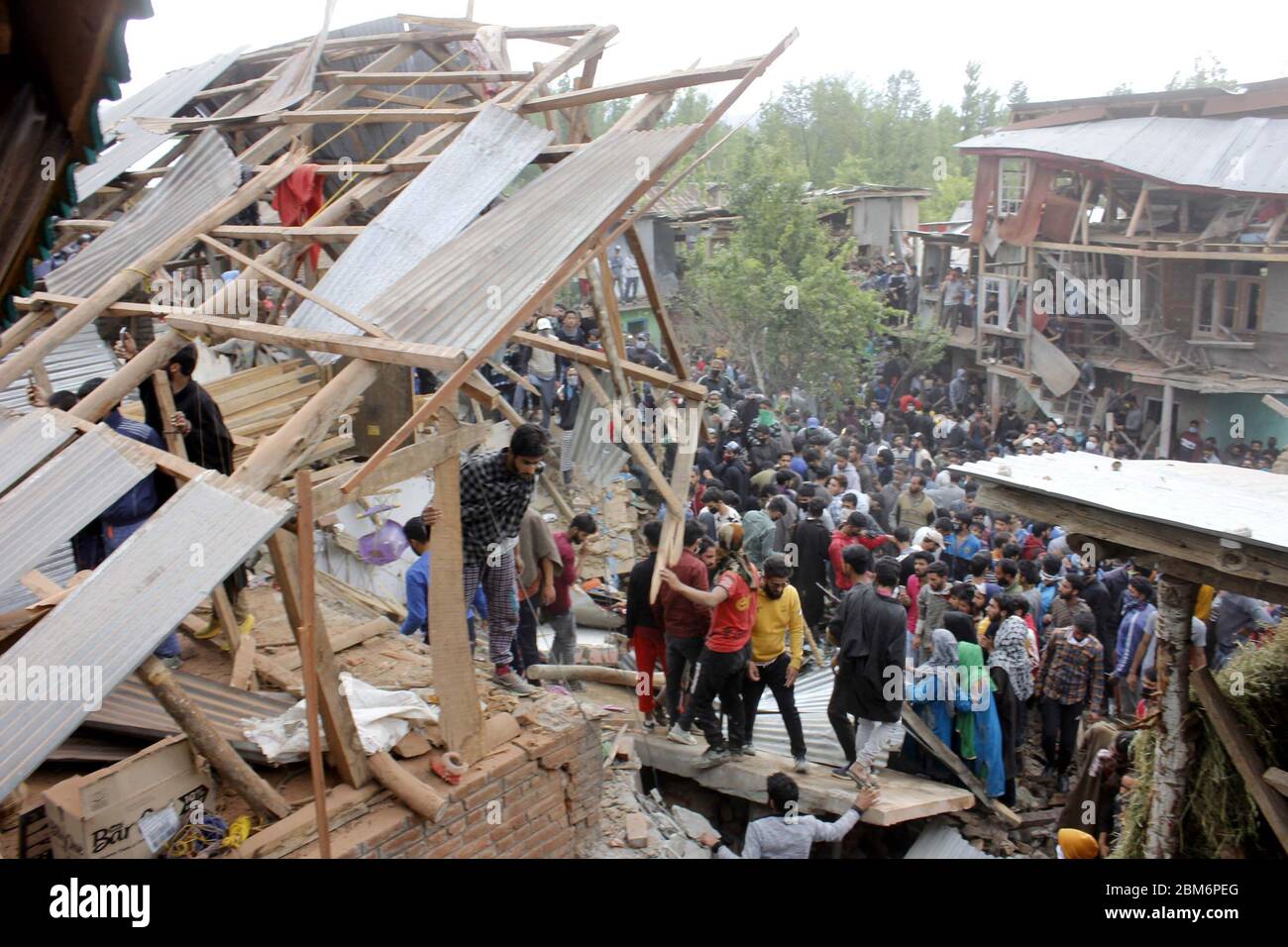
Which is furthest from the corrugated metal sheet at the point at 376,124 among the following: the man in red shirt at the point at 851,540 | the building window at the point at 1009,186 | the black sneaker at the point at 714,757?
the building window at the point at 1009,186

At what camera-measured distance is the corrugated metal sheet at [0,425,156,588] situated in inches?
159

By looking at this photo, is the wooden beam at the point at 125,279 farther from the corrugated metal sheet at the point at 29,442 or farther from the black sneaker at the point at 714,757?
the black sneaker at the point at 714,757

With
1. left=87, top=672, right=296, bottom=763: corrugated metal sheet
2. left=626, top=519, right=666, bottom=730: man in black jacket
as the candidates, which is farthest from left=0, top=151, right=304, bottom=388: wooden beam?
left=626, top=519, right=666, bottom=730: man in black jacket

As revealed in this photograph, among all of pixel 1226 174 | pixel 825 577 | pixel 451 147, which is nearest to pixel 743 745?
pixel 825 577

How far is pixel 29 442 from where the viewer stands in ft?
15.1

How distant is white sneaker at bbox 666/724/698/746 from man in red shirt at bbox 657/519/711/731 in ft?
0.31

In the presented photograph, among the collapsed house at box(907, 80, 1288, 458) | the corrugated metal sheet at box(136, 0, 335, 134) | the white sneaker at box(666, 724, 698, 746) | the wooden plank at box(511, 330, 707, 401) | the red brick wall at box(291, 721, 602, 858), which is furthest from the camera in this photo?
the collapsed house at box(907, 80, 1288, 458)

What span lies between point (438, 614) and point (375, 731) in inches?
24.5

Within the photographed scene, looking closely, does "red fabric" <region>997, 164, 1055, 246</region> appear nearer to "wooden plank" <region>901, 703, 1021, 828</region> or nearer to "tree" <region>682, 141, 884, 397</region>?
"tree" <region>682, 141, 884, 397</region>

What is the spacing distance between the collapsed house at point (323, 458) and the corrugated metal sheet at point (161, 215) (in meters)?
0.03

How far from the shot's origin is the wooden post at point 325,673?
3.94m
